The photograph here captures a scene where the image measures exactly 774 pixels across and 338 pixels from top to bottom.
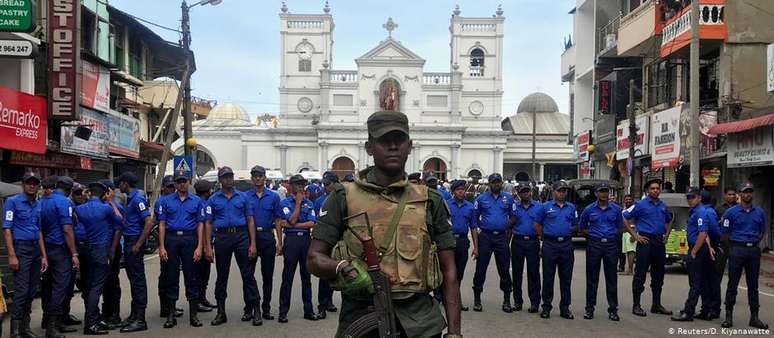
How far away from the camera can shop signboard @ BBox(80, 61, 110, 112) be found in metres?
19.8

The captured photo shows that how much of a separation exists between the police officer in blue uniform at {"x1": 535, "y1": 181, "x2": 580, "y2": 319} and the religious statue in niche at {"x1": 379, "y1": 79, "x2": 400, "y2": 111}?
204 feet

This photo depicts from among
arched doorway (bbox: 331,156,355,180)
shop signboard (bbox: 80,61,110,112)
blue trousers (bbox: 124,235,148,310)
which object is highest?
shop signboard (bbox: 80,61,110,112)

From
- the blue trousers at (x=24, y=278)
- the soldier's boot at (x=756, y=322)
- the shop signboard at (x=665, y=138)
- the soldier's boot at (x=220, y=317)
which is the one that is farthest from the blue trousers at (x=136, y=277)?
the shop signboard at (x=665, y=138)

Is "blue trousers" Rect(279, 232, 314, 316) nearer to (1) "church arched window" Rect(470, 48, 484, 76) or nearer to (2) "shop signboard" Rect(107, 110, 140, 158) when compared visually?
(2) "shop signboard" Rect(107, 110, 140, 158)

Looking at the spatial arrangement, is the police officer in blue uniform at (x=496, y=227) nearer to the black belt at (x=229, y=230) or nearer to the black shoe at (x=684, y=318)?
the black shoe at (x=684, y=318)

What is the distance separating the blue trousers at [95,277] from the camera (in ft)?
27.9

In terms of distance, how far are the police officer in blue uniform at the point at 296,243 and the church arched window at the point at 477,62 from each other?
218 ft

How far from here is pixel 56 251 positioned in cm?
831

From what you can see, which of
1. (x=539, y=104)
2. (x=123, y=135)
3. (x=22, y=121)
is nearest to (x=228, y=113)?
(x=539, y=104)

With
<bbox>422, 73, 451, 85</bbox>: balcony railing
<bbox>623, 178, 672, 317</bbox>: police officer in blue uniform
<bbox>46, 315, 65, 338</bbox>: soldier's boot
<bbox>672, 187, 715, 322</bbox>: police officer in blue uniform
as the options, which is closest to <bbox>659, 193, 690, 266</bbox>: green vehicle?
<bbox>623, 178, 672, 317</bbox>: police officer in blue uniform

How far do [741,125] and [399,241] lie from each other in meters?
15.3

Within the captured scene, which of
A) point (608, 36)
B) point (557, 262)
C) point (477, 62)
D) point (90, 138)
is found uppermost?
point (477, 62)

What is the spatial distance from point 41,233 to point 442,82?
220 feet

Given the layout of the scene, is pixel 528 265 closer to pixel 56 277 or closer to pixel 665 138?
pixel 56 277
